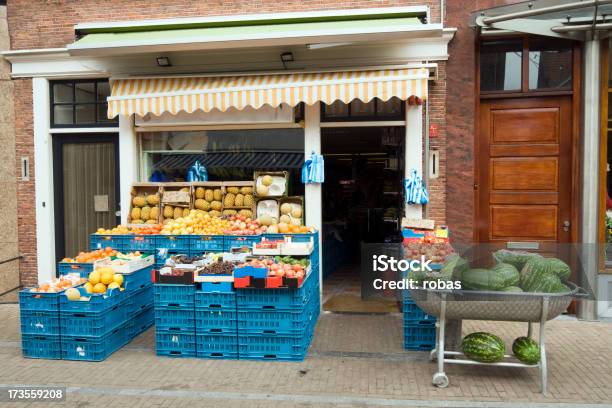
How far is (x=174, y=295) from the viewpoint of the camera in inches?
234

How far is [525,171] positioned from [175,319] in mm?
5434

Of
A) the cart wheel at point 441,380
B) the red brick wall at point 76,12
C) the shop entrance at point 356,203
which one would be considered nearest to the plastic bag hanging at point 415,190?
the shop entrance at point 356,203

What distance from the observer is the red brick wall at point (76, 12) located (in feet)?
26.9

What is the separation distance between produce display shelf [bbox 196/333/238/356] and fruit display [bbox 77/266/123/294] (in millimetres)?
1216

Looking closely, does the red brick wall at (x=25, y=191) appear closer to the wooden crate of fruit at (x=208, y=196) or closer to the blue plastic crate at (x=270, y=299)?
the wooden crate of fruit at (x=208, y=196)

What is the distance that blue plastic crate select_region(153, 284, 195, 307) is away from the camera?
19.4ft

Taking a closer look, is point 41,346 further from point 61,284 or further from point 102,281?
point 102,281

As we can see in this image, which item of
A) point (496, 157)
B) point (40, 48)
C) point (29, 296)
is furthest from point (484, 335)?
point (40, 48)

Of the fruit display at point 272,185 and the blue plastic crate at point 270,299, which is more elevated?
the fruit display at point 272,185

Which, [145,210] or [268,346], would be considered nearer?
[268,346]

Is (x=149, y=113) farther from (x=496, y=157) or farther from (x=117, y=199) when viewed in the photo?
(x=496, y=157)

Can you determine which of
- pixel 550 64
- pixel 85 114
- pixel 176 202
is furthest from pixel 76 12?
pixel 550 64

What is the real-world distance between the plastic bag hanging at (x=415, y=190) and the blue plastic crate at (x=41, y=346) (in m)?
5.03

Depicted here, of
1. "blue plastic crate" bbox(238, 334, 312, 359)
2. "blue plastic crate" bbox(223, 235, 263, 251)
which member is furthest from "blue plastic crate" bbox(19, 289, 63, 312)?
"blue plastic crate" bbox(223, 235, 263, 251)
